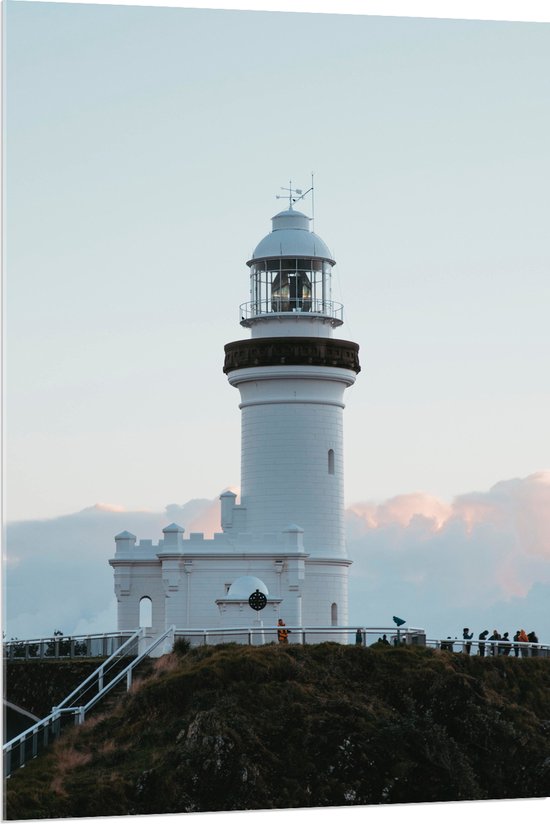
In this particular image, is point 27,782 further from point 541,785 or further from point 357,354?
point 357,354

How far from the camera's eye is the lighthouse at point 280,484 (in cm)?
4988

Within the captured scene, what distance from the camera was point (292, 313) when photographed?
5203 centimetres

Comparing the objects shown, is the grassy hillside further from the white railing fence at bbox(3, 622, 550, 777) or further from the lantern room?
the lantern room

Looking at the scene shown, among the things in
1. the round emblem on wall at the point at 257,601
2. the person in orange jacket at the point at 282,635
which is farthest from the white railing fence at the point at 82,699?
the round emblem on wall at the point at 257,601

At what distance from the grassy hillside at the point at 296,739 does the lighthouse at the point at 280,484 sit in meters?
7.66

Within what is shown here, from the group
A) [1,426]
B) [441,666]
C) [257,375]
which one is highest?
[257,375]

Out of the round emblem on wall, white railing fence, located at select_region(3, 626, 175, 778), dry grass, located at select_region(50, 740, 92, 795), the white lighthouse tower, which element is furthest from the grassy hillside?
the white lighthouse tower

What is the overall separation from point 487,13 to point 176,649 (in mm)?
Answer: 17186

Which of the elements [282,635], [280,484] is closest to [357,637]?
[282,635]

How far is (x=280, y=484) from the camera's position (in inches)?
2030

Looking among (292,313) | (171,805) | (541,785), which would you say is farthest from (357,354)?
(171,805)

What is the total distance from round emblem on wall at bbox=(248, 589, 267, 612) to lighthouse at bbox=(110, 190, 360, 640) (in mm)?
2267

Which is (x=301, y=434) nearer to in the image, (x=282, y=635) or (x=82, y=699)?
(x=282, y=635)

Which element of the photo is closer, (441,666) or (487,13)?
(487,13)
